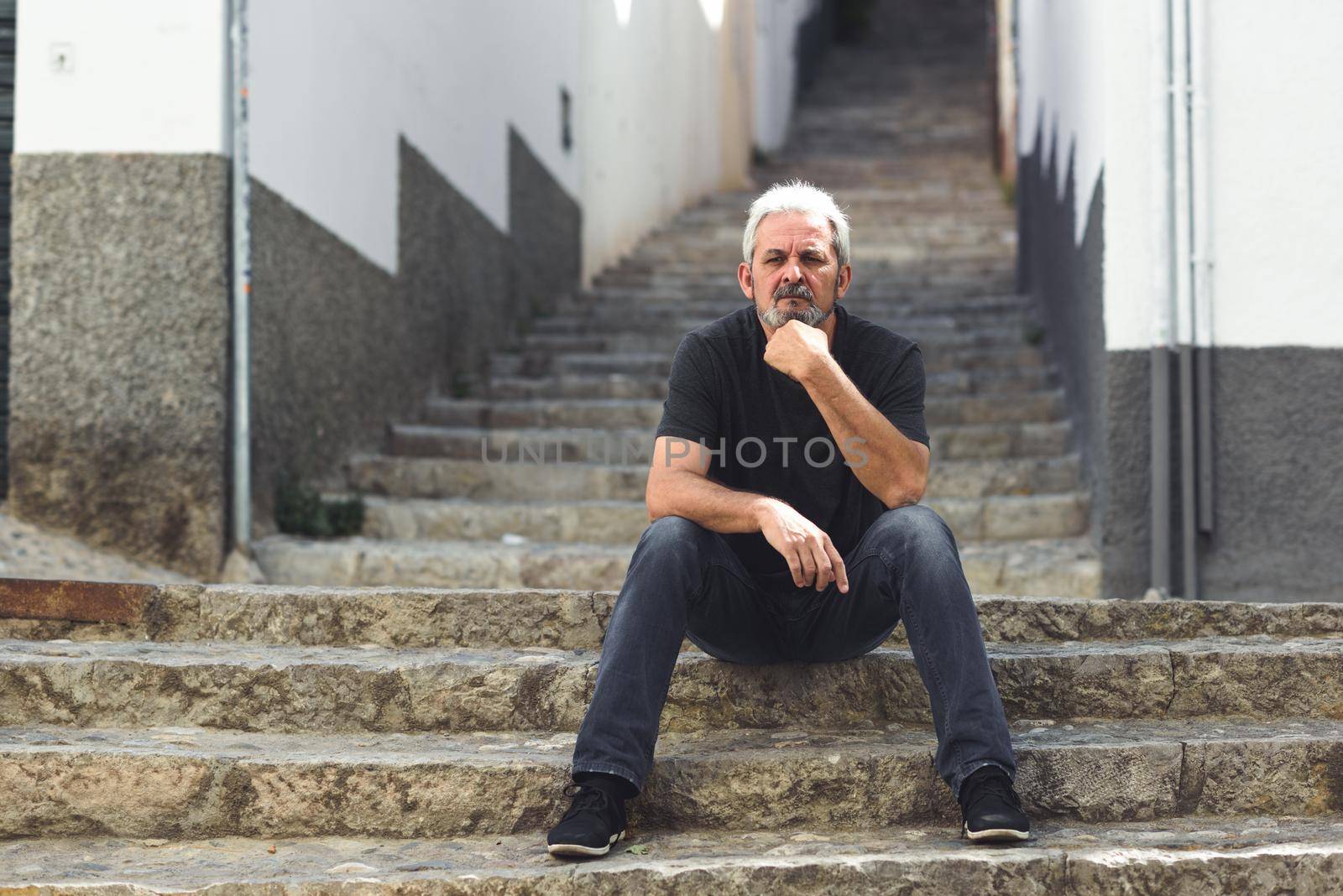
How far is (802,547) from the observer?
2.38 metres

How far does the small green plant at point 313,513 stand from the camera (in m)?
4.41

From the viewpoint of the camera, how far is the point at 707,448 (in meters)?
2.62

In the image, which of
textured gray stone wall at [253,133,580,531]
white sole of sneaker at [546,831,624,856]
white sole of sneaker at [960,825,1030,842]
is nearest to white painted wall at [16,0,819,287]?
textured gray stone wall at [253,133,580,531]

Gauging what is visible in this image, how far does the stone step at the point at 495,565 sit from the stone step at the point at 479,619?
3.48 feet

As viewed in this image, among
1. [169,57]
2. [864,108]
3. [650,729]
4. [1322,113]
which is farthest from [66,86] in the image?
[864,108]

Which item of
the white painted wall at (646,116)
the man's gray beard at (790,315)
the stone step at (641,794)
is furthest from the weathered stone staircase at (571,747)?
the white painted wall at (646,116)

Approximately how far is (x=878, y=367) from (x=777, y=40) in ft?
43.8

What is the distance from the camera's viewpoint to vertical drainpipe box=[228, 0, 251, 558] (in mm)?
4047

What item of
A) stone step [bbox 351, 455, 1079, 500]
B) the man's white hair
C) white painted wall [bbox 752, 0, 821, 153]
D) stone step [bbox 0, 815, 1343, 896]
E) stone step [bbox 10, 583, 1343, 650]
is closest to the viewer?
stone step [bbox 0, 815, 1343, 896]

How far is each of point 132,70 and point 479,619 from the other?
7.26 ft

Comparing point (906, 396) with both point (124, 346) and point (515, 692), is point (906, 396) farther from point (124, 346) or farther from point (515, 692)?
point (124, 346)

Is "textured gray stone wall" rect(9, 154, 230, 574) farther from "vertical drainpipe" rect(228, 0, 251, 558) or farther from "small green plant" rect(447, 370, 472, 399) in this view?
"small green plant" rect(447, 370, 472, 399)

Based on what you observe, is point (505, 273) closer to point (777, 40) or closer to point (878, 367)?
point (878, 367)

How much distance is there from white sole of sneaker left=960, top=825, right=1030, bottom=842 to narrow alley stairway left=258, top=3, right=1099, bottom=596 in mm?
1933
